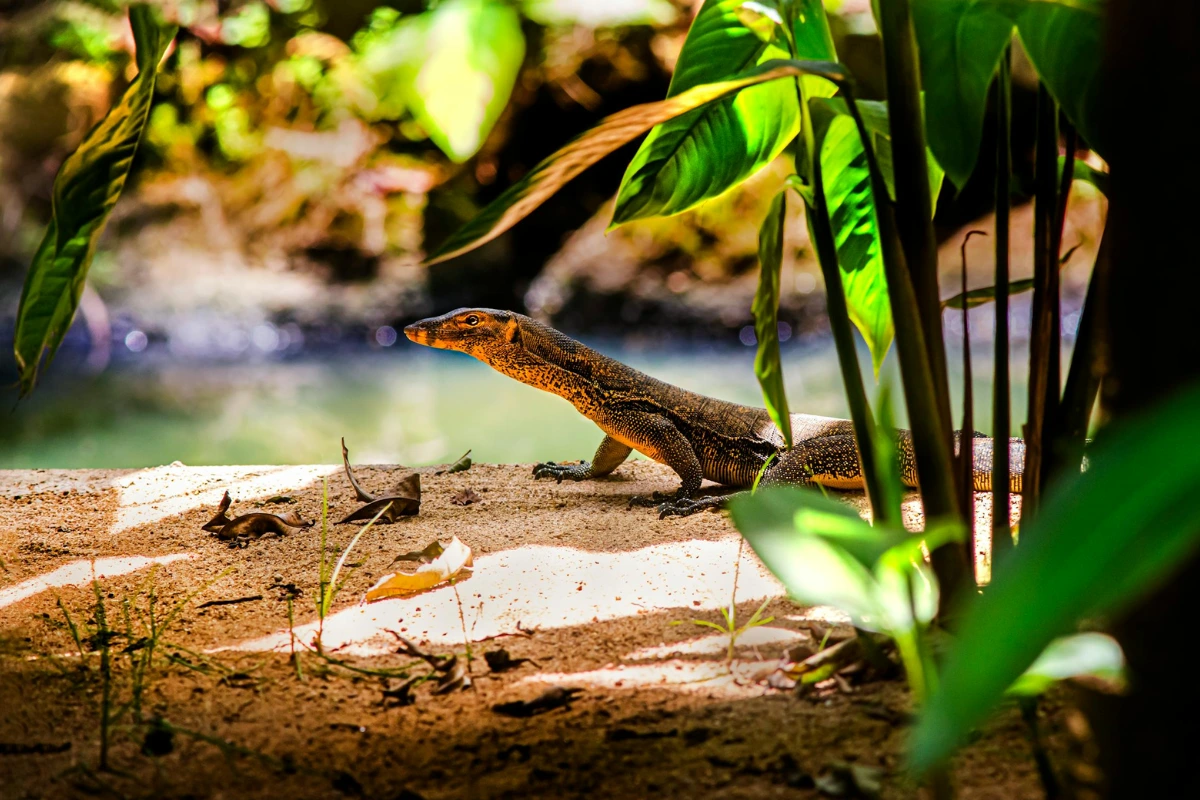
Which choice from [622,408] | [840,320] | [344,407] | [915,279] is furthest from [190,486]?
[344,407]

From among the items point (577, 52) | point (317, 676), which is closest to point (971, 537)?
point (317, 676)

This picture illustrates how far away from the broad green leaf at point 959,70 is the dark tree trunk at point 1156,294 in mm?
493

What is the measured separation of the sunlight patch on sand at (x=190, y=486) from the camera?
2797 millimetres

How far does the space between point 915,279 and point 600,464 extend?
2397 millimetres

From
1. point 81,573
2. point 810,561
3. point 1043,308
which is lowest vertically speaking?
point 81,573

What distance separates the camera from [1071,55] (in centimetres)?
116

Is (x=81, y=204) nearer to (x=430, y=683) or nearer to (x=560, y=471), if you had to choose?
(x=430, y=683)

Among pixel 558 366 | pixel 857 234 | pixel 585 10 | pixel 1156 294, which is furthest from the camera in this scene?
pixel 558 366

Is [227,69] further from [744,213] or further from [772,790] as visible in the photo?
[772,790]

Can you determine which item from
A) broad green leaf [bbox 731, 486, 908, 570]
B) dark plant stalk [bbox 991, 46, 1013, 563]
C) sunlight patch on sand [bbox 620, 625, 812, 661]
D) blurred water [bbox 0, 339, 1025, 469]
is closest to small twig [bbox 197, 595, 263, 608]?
sunlight patch on sand [bbox 620, 625, 812, 661]

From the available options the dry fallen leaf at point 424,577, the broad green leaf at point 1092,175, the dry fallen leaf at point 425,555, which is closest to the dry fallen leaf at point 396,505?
the dry fallen leaf at point 425,555

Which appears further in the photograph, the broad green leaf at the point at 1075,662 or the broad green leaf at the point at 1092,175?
the broad green leaf at the point at 1092,175

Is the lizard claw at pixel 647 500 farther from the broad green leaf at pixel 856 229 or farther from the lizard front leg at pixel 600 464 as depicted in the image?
the broad green leaf at pixel 856 229

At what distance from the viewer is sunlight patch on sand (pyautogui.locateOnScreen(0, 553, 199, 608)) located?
1.98 m
